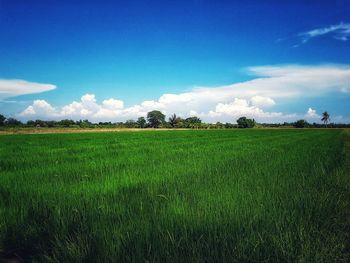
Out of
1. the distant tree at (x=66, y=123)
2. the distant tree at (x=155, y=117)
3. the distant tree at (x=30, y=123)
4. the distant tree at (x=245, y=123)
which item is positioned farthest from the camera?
the distant tree at (x=155, y=117)

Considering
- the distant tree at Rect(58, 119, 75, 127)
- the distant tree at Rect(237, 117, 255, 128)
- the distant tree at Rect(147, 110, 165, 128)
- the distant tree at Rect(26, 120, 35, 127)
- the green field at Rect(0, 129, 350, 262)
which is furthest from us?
the distant tree at Rect(147, 110, 165, 128)

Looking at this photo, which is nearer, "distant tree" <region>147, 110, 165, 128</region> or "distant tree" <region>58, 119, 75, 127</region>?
"distant tree" <region>58, 119, 75, 127</region>

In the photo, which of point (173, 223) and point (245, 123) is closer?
point (173, 223)

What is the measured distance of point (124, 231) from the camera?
8.20 feet

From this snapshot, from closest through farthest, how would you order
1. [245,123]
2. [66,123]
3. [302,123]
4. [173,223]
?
1. [173,223]
2. [66,123]
3. [245,123]
4. [302,123]

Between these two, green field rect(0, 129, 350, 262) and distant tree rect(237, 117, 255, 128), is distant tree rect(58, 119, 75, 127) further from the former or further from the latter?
green field rect(0, 129, 350, 262)

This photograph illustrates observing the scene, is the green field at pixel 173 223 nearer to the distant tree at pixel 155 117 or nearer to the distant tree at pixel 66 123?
the distant tree at pixel 66 123

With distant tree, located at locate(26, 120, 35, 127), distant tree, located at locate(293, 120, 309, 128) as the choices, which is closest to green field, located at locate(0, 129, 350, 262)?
distant tree, located at locate(26, 120, 35, 127)

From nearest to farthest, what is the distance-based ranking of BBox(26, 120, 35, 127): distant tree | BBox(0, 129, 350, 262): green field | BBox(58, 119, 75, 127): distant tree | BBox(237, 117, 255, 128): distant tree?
BBox(0, 129, 350, 262): green field → BBox(26, 120, 35, 127): distant tree → BBox(58, 119, 75, 127): distant tree → BBox(237, 117, 255, 128): distant tree

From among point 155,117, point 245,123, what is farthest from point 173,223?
point 155,117

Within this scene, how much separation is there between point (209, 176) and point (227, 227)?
256cm

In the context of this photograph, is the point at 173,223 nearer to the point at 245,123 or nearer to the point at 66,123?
the point at 66,123

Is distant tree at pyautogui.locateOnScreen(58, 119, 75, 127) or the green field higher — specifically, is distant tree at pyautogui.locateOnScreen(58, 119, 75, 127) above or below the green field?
above

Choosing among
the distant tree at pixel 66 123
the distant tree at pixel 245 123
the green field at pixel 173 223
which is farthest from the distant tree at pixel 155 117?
the green field at pixel 173 223
